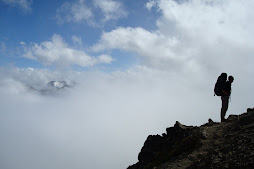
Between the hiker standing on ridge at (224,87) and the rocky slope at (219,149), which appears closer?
the rocky slope at (219,149)

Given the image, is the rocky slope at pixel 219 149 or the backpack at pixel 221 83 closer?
the rocky slope at pixel 219 149

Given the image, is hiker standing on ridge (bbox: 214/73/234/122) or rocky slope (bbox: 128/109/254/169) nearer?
rocky slope (bbox: 128/109/254/169)

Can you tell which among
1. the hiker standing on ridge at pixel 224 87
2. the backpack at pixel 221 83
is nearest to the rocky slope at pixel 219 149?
the hiker standing on ridge at pixel 224 87

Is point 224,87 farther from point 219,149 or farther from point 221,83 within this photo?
point 219,149

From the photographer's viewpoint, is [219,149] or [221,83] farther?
A: [221,83]

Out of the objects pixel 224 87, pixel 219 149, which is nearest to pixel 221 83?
pixel 224 87

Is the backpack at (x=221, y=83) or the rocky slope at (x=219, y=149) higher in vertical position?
the backpack at (x=221, y=83)

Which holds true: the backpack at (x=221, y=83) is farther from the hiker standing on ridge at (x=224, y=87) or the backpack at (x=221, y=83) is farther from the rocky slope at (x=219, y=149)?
the rocky slope at (x=219, y=149)

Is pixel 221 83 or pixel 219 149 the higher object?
pixel 221 83

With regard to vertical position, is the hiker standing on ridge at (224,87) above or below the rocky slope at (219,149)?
above

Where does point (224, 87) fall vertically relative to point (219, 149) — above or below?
above

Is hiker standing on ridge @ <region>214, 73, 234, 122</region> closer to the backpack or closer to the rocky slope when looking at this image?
the backpack

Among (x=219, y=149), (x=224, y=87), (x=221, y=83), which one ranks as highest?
(x=221, y=83)

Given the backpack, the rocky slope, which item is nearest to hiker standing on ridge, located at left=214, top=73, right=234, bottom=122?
the backpack
